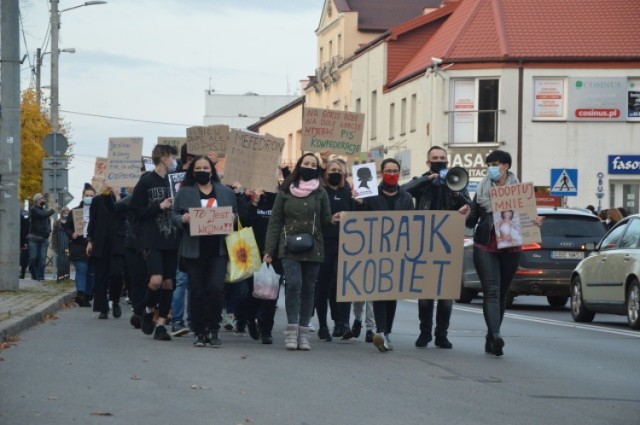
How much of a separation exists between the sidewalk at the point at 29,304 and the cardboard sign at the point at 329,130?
383cm

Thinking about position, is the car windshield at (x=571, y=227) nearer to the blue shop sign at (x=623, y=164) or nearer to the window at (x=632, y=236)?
the window at (x=632, y=236)

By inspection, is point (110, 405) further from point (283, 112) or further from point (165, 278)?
point (283, 112)

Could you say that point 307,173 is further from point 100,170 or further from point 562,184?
point 562,184

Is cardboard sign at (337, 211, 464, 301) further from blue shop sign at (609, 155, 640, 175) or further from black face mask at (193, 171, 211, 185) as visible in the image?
blue shop sign at (609, 155, 640, 175)

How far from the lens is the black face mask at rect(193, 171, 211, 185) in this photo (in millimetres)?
14227

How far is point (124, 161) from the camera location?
21109 mm

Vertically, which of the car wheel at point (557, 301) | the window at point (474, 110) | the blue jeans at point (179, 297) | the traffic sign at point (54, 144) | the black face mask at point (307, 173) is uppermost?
the window at point (474, 110)

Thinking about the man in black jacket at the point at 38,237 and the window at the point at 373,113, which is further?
the window at the point at 373,113

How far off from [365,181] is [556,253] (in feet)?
34.6

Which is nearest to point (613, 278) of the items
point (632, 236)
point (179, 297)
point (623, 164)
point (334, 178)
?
point (632, 236)

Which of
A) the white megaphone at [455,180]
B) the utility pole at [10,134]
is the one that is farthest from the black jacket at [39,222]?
the white megaphone at [455,180]

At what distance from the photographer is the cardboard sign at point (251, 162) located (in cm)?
1592

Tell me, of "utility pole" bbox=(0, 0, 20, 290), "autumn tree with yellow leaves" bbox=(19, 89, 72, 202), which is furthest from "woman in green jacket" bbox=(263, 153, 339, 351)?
"autumn tree with yellow leaves" bbox=(19, 89, 72, 202)

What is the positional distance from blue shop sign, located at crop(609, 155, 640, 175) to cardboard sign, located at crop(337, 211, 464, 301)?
3782cm
